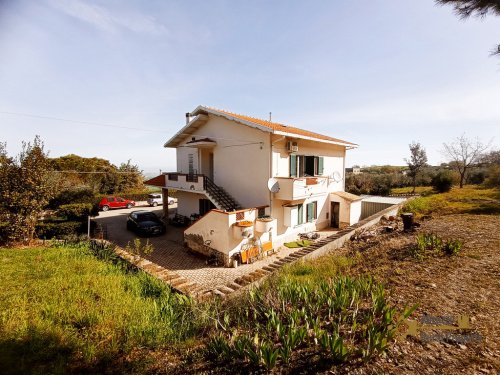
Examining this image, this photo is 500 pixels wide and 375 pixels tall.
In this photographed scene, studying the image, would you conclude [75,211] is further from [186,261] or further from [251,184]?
[251,184]

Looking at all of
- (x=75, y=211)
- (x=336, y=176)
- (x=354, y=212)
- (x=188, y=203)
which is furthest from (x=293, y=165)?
(x=75, y=211)

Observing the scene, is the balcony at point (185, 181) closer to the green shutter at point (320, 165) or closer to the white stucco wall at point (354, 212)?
the green shutter at point (320, 165)

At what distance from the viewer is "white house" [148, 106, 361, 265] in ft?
38.4

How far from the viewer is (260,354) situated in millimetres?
3584

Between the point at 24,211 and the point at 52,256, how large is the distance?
13.1 ft

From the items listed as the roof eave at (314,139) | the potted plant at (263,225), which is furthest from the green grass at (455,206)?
the potted plant at (263,225)

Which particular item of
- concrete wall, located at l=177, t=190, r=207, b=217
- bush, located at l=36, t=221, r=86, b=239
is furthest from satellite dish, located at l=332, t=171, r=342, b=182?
bush, located at l=36, t=221, r=86, b=239

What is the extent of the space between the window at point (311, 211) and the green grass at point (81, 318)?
10.7 metres

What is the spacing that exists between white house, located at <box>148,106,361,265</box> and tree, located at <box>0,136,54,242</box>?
740 centimetres

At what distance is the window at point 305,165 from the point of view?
14.7 metres

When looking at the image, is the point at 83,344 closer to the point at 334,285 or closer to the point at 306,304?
the point at 306,304

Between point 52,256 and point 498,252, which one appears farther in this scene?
point 52,256

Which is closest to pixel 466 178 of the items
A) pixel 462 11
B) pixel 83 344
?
pixel 462 11

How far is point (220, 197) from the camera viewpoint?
14.5 meters
